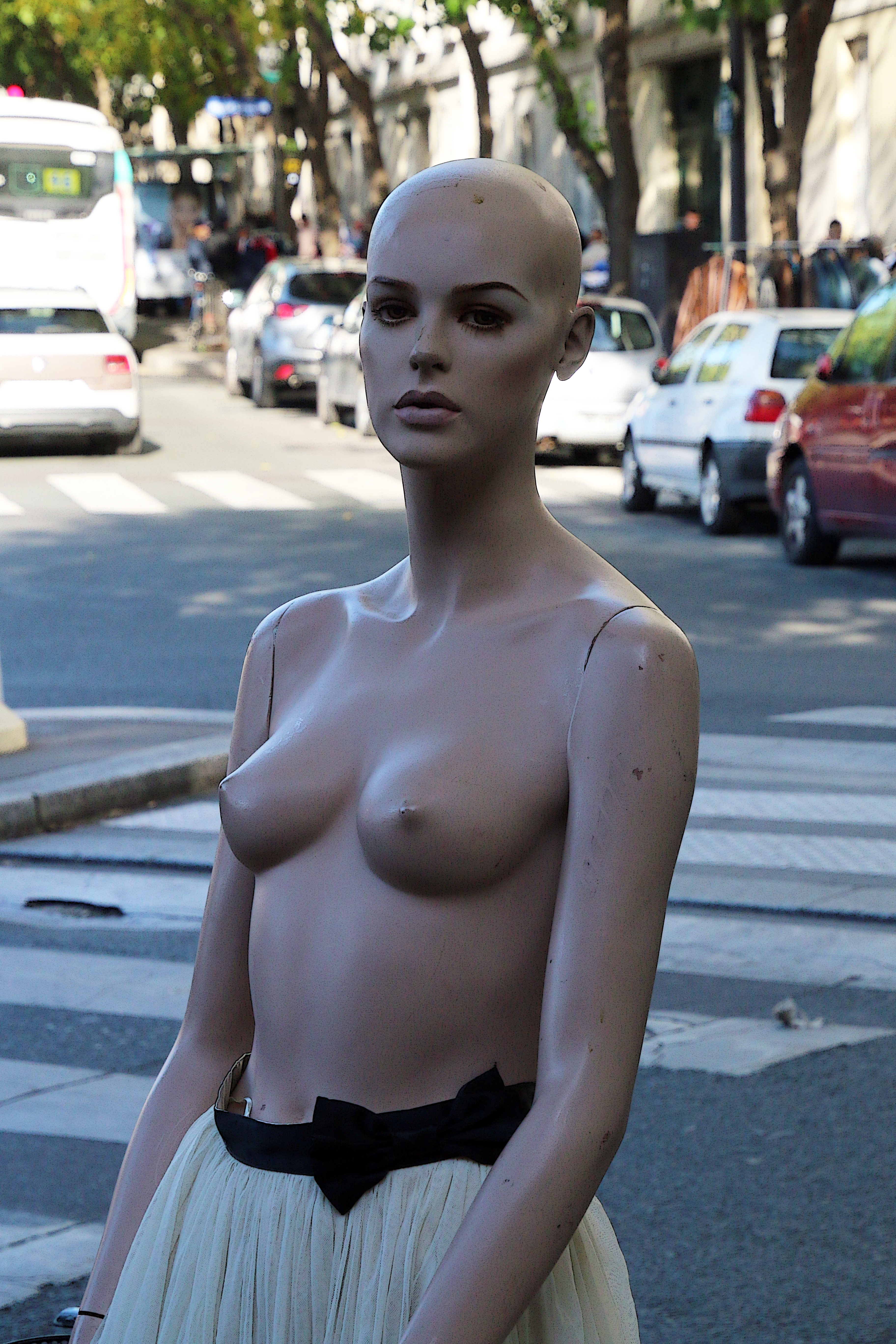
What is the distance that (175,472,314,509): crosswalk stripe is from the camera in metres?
17.6

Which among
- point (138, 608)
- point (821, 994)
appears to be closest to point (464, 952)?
point (821, 994)

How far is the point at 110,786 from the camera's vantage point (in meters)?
7.72

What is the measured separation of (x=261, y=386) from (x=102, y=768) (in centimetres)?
1948

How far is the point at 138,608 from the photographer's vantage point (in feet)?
40.8

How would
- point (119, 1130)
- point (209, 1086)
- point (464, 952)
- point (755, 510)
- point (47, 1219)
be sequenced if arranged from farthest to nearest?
1. point (755, 510)
2. point (119, 1130)
3. point (47, 1219)
4. point (209, 1086)
5. point (464, 952)

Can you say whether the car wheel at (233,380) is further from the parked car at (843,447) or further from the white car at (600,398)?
the parked car at (843,447)

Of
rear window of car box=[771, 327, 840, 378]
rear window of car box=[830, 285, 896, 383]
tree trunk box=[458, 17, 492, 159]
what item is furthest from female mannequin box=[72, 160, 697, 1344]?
tree trunk box=[458, 17, 492, 159]

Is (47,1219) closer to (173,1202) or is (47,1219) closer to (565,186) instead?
(173,1202)

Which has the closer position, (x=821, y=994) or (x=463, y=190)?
(x=463, y=190)

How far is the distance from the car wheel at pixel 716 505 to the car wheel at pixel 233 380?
43.3 feet

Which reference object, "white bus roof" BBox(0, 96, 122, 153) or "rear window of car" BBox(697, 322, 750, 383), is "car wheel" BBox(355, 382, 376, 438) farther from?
"white bus roof" BBox(0, 96, 122, 153)

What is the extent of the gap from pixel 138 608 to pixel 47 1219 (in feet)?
28.4

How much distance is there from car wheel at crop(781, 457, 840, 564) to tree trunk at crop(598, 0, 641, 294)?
11254 mm

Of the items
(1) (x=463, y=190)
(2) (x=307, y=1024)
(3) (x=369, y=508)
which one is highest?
(1) (x=463, y=190)
